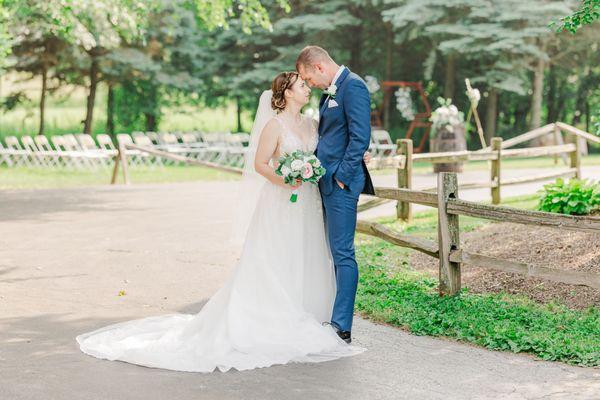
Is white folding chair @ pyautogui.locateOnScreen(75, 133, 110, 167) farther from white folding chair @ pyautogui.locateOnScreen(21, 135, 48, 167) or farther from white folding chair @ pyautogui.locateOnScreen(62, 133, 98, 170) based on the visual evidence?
white folding chair @ pyautogui.locateOnScreen(21, 135, 48, 167)

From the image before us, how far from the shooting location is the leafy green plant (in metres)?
11.3

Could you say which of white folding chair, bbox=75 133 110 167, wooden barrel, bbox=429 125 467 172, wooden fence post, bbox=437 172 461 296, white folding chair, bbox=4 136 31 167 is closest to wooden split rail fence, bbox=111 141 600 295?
wooden fence post, bbox=437 172 461 296

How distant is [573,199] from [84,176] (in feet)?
52.9

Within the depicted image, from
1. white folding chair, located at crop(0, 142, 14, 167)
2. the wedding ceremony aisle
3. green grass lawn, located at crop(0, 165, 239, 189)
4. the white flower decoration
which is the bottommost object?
the wedding ceremony aisle

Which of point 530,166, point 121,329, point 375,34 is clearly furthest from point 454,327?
point 375,34

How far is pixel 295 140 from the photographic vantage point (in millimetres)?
7348

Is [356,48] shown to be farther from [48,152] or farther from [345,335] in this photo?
[345,335]

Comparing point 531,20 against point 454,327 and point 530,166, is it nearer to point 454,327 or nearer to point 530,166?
point 530,166

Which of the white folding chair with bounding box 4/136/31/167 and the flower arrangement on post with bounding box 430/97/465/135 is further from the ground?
the flower arrangement on post with bounding box 430/97/465/135

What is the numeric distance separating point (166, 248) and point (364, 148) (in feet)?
19.1

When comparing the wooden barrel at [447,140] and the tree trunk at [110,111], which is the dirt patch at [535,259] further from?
the tree trunk at [110,111]

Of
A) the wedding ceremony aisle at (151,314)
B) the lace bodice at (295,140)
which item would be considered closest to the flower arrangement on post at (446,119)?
the wedding ceremony aisle at (151,314)

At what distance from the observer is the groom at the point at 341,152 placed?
23.1 ft

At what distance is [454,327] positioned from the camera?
7598 millimetres
